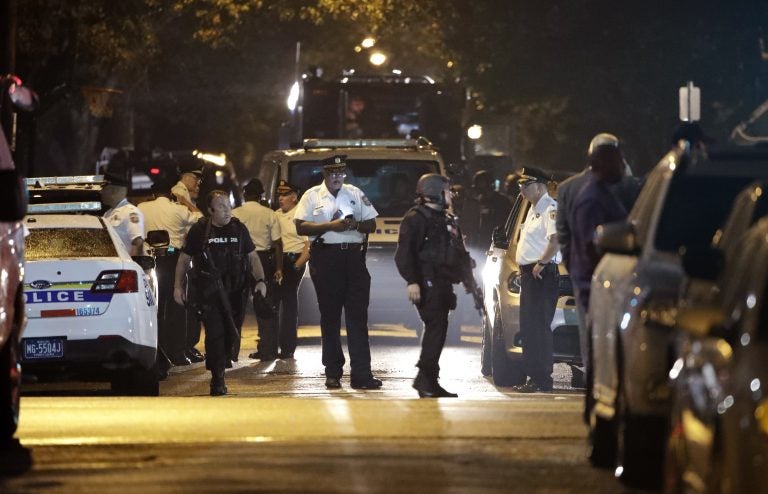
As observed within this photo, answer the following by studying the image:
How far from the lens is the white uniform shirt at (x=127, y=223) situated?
56.9ft

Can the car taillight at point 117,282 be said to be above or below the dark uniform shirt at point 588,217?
below

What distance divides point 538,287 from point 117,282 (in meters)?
3.60

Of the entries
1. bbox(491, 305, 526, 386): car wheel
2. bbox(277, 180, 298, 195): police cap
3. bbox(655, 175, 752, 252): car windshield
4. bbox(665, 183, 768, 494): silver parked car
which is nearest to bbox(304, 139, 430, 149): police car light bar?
bbox(277, 180, 298, 195): police cap

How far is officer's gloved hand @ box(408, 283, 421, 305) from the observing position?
47.5ft

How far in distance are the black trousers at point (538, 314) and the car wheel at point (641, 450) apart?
711 centimetres

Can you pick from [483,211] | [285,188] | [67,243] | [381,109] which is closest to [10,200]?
[67,243]

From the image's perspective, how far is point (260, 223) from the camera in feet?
65.5

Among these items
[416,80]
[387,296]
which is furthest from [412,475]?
[416,80]

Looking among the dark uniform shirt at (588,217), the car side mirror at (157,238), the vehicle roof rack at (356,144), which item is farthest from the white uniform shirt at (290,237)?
the dark uniform shirt at (588,217)

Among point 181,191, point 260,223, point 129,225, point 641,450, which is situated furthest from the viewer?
point 260,223

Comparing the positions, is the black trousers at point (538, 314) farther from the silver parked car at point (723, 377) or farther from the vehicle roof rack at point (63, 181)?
the silver parked car at point (723, 377)

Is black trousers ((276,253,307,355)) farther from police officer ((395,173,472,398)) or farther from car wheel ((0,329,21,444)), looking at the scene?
car wheel ((0,329,21,444))

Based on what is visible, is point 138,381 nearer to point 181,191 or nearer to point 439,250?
point 439,250

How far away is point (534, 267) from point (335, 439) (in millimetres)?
5714
